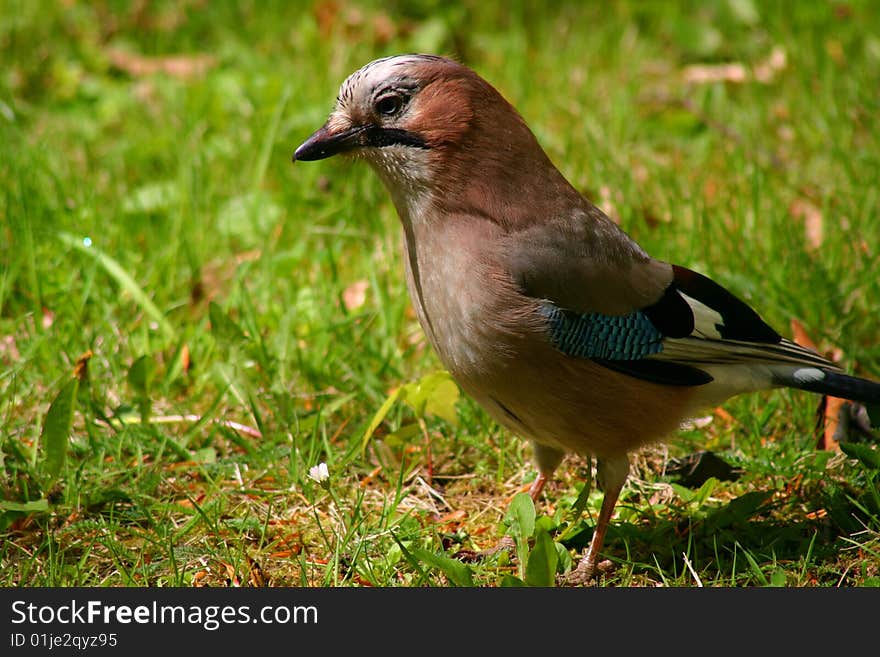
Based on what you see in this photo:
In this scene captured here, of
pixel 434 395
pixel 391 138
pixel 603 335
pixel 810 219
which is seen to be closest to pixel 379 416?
pixel 434 395

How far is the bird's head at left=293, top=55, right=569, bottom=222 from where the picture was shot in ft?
10.1

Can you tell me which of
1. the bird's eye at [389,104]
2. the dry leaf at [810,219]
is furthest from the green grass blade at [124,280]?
the dry leaf at [810,219]

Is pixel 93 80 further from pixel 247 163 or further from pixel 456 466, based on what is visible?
pixel 456 466

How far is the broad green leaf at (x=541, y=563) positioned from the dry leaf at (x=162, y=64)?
392 cm

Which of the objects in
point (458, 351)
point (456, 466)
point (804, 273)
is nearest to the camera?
point (458, 351)

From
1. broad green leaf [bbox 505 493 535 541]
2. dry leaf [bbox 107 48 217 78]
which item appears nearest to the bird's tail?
broad green leaf [bbox 505 493 535 541]

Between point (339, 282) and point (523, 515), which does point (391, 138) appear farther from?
point (339, 282)

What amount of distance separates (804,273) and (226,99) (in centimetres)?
293

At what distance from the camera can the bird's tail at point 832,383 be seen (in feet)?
10.7

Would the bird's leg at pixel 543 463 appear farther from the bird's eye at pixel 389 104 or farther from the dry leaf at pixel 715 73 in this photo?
the dry leaf at pixel 715 73

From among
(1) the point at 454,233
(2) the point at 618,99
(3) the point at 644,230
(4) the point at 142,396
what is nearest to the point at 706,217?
(3) the point at 644,230

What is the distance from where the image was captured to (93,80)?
235 inches

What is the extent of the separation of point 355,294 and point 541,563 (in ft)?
6.16

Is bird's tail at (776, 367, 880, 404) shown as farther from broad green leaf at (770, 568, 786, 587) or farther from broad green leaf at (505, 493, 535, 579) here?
broad green leaf at (505, 493, 535, 579)
